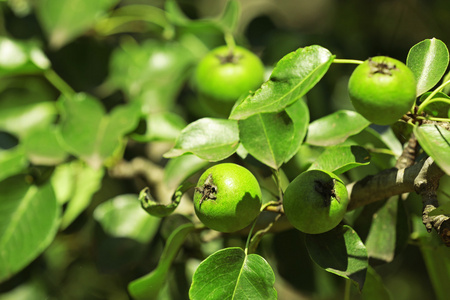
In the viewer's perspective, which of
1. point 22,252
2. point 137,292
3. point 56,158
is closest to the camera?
point 137,292

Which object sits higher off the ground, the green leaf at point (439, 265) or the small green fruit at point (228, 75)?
the small green fruit at point (228, 75)

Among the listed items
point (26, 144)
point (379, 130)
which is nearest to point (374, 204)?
point (379, 130)

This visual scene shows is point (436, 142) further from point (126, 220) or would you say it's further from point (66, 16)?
point (66, 16)

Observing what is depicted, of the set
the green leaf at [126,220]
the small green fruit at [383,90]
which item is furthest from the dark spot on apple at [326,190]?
the green leaf at [126,220]

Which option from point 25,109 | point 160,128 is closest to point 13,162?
point 25,109

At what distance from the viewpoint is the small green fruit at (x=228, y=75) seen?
1202 millimetres

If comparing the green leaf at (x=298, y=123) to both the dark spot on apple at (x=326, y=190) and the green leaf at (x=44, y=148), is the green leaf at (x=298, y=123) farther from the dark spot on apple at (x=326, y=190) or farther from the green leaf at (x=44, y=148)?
the green leaf at (x=44, y=148)

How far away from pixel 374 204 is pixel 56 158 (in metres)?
0.77

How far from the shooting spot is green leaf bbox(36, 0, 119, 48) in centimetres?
141

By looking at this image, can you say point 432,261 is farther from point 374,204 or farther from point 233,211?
point 233,211

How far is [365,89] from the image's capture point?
71 cm

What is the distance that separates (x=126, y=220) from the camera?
4.34 feet

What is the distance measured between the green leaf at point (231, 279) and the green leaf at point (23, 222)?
0.54 meters

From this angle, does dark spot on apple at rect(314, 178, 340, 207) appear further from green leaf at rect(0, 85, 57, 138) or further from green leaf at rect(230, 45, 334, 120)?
green leaf at rect(0, 85, 57, 138)
